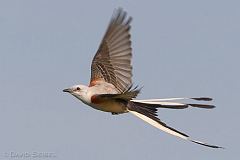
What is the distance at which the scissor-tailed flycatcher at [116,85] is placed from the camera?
6.34 meters

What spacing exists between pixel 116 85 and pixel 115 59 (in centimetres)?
35

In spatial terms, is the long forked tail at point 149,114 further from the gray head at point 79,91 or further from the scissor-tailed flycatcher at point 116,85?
the gray head at point 79,91

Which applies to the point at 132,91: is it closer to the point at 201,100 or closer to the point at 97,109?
the point at 97,109

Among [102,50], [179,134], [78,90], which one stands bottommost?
[179,134]

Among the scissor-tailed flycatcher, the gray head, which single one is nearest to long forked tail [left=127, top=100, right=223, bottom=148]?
the scissor-tailed flycatcher

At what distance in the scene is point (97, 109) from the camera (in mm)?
6340

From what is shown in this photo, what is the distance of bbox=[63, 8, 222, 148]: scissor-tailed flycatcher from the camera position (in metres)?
6.34

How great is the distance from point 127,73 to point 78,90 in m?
0.70

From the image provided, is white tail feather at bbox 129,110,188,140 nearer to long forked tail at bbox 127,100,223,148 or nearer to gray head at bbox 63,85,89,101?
long forked tail at bbox 127,100,223,148

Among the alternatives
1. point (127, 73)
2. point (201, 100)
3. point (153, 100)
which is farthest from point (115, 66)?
point (201, 100)

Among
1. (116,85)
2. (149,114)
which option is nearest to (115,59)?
(116,85)

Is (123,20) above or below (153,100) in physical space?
above

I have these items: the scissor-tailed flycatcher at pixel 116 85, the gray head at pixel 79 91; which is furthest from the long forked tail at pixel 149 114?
the gray head at pixel 79 91

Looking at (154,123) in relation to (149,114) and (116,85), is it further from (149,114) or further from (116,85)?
(116,85)
